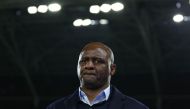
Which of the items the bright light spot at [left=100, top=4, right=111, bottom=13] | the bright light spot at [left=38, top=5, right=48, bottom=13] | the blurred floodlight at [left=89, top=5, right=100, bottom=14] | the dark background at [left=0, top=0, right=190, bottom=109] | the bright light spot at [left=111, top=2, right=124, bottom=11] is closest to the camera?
the bright light spot at [left=111, top=2, right=124, bottom=11]

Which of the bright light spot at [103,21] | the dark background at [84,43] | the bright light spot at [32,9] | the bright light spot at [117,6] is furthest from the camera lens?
the bright light spot at [103,21]

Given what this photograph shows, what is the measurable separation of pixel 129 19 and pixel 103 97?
1316 centimetres

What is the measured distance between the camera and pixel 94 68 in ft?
9.63

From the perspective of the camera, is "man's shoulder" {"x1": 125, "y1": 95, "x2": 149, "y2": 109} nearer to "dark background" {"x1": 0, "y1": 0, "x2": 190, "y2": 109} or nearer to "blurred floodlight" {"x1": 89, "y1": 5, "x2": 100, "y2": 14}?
"blurred floodlight" {"x1": 89, "y1": 5, "x2": 100, "y2": 14}

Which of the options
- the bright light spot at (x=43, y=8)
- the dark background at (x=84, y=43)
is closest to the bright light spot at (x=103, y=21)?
the dark background at (x=84, y=43)

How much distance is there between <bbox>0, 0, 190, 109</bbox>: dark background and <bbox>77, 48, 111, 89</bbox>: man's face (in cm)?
1221

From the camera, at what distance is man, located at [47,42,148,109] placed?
2943 mm

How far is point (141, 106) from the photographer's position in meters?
2.96

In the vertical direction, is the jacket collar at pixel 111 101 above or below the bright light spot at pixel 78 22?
below

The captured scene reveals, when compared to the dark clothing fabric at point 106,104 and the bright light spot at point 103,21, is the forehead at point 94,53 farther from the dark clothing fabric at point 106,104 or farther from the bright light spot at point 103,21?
the bright light spot at point 103,21

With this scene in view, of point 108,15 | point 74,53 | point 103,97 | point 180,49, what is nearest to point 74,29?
point 74,53

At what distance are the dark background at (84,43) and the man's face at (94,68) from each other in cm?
1221

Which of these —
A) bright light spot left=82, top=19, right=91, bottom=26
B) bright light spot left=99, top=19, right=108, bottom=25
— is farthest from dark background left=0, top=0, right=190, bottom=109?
bright light spot left=82, top=19, right=91, bottom=26

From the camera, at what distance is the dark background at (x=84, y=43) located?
1636 centimetres
